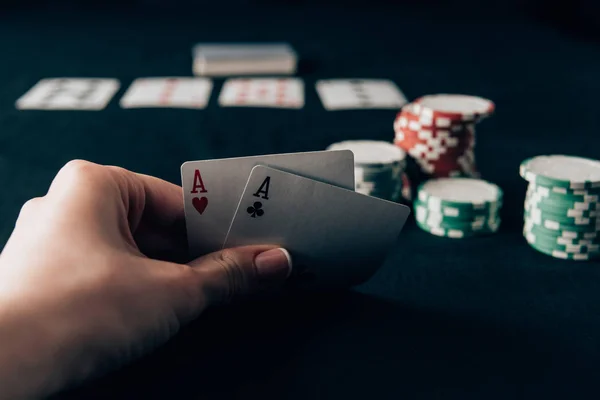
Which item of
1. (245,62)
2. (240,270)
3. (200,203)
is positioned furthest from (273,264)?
(245,62)

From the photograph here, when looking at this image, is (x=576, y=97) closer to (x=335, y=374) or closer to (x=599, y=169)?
(x=599, y=169)

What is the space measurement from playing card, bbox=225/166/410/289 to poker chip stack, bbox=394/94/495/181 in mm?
584

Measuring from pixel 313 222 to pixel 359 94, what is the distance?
5.62 feet

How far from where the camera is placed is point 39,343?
31.4 inches

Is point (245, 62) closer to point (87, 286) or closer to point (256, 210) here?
point (256, 210)

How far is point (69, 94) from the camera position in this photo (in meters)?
2.71

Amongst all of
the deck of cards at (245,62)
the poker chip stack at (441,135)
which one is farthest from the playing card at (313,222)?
the deck of cards at (245,62)

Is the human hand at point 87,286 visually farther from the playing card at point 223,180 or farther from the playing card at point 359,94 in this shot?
the playing card at point 359,94

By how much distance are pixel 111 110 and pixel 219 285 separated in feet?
5.60

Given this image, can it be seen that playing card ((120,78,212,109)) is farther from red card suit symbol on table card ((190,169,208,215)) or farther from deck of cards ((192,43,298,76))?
red card suit symbol on table card ((190,169,208,215))

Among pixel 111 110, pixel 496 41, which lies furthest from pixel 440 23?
pixel 111 110

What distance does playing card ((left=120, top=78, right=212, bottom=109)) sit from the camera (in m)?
2.61

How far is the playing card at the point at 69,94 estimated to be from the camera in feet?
8.46

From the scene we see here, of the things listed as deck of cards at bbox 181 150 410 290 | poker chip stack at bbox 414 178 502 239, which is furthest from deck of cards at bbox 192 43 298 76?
deck of cards at bbox 181 150 410 290
